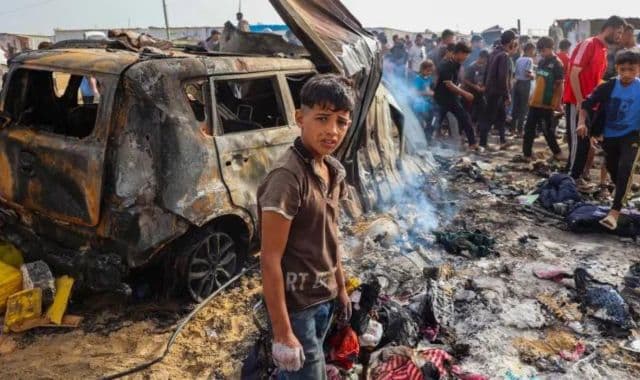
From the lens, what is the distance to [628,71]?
17.5ft

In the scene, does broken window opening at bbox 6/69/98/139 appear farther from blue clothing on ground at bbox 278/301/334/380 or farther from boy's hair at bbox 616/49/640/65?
boy's hair at bbox 616/49/640/65

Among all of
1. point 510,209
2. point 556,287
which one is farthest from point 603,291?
point 510,209

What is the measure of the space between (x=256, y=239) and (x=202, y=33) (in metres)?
28.5

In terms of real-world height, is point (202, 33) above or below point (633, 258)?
above

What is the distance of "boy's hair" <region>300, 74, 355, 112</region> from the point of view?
1.88 m

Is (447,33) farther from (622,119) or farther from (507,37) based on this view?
(622,119)

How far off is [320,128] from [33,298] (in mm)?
2851

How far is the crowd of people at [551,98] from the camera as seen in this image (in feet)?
17.8

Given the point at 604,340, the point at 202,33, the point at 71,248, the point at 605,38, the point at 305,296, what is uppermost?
the point at 202,33

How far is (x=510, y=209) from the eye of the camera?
253 inches

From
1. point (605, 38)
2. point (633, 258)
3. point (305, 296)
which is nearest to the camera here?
point (305, 296)

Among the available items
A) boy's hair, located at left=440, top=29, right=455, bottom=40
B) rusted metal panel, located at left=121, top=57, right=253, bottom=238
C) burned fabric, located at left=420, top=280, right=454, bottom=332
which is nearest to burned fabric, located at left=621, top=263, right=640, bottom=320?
burned fabric, located at left=420, top=280, right=454, bottom=332

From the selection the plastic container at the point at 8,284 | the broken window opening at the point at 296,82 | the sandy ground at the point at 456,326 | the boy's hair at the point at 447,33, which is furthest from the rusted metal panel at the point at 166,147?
the boy's hair at the point at 447,33

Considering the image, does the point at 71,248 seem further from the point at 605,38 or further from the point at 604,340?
the point at 605,38
